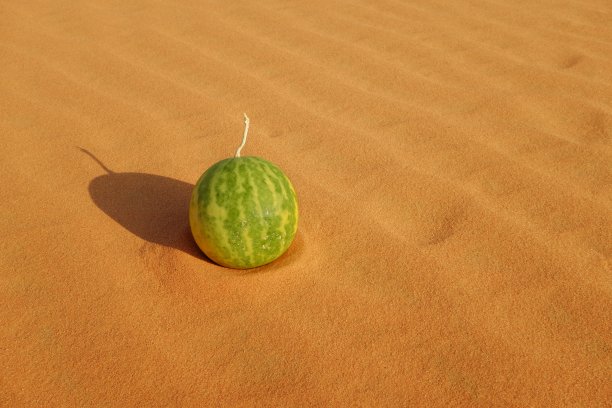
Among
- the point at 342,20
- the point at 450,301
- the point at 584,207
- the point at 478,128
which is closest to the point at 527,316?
the point at 450,301

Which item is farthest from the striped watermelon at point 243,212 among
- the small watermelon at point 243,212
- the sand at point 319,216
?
the sand at point 319,216

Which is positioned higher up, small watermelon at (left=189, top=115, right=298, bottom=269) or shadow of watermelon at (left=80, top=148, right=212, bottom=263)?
small watermelon at (left=189, top=115, right=298, bottom=269)

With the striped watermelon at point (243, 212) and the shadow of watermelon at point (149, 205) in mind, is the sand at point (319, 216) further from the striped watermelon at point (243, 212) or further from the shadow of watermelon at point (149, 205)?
the striped watermelon at point (243, 212)

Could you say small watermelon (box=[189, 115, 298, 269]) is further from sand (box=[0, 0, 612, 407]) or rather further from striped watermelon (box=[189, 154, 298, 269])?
sand (box=[0, 0, 612, 407])

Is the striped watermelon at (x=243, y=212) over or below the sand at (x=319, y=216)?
over

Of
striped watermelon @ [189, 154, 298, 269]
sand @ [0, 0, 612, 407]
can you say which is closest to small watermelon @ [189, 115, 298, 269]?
striped watermelon @ [189, 154, 298, 269]

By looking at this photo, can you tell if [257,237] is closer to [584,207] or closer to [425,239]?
[425,239]

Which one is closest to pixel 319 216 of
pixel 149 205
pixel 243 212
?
pixel 243 212

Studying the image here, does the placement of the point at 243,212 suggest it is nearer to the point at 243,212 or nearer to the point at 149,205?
the point at 243,212
